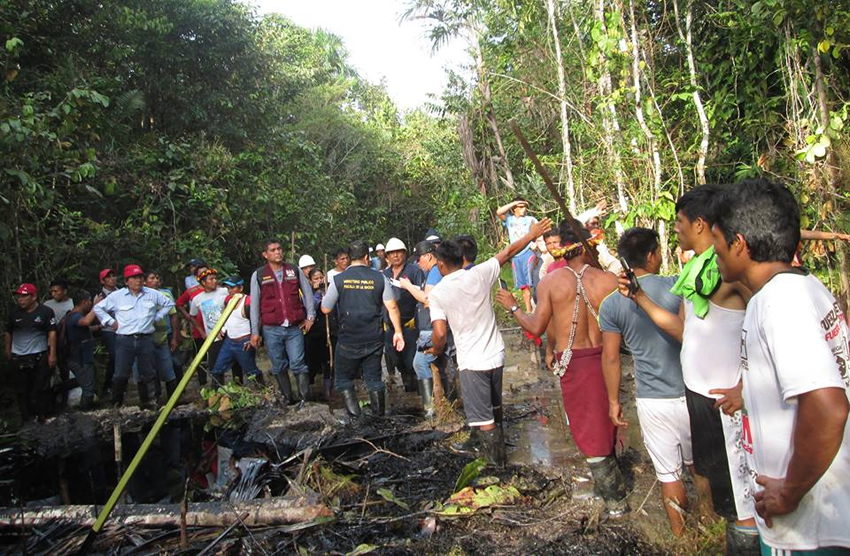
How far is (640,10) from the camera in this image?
8586mm

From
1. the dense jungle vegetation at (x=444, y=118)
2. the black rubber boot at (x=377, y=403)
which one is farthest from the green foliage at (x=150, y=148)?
the black rubber boot at (x=377, y=403)

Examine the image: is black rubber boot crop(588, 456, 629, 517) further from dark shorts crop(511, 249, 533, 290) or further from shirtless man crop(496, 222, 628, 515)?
dark shorts crop(511, 249, 533, 290)

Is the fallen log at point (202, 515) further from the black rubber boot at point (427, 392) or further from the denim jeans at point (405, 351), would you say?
the denim jeans at point (405, 351)

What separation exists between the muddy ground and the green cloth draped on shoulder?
1508 mm

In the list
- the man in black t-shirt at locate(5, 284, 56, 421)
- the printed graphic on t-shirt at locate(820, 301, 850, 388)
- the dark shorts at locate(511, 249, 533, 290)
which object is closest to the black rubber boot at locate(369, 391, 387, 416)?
the dark shorts at locate(511, 249, 533, 290)

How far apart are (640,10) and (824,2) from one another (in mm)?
2463

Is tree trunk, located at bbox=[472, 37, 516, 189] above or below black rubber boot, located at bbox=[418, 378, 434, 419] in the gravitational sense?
above

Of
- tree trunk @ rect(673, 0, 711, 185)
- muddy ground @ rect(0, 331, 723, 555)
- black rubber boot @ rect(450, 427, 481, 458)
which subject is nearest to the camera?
muddy ground @ rect(0, 331, 723, 555)

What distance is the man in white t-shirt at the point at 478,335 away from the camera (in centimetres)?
526

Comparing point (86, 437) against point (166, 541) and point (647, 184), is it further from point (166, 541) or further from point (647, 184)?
point (647, 184)

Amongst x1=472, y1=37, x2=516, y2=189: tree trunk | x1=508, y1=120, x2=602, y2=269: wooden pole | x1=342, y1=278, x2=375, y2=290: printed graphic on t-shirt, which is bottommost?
x1=342, y1=278, x2=375, y2=290: printed graphic on t-shirt

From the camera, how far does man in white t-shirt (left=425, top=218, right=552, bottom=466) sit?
17.3 feet

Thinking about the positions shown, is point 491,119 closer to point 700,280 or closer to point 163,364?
point 163,364

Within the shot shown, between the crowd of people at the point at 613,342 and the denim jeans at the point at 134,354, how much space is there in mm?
19
